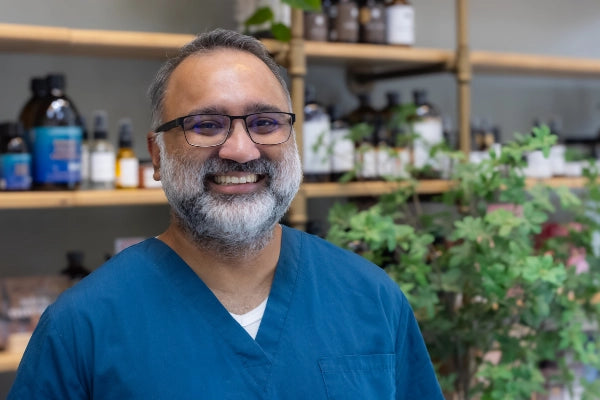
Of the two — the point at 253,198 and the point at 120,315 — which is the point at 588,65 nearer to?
the point at 253,198

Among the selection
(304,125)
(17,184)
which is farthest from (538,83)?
(17,184)

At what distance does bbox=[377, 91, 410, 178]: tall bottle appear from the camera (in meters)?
2.00

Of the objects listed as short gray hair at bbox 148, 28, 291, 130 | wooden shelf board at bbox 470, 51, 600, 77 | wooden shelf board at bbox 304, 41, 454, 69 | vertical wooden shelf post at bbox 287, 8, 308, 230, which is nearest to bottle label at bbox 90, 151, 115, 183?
vertical wooden shelf post at bbox 287, 8, 308, 230

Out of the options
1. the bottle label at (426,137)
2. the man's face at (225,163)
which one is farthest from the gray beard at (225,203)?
the bottle label at (426,137)

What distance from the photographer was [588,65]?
2414 mm

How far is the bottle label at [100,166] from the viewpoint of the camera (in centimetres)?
182

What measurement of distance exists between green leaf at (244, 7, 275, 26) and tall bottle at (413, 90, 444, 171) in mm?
485

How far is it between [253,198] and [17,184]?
33.4 inches

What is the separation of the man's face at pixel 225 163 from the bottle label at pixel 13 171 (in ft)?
2.46

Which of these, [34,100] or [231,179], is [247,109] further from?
[34,100]

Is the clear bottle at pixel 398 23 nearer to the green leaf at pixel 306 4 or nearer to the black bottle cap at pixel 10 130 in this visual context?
the green leaf at pixel 306 4

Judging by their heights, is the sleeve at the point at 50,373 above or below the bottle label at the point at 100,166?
Answer: below

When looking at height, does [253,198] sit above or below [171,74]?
below

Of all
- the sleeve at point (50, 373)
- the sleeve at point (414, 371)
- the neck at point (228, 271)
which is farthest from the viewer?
the sleeve at point (414, 371)
